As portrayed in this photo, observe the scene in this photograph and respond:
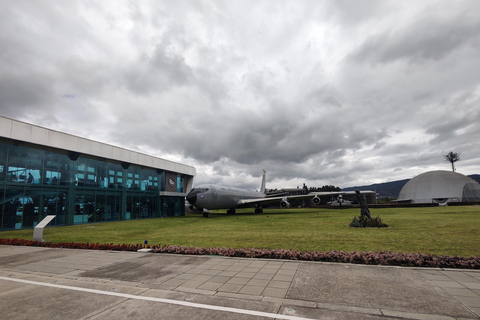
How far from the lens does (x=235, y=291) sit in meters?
6.35

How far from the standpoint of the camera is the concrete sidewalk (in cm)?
510

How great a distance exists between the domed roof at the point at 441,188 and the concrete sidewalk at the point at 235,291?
116m

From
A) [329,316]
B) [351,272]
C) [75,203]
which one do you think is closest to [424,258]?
[351,272]

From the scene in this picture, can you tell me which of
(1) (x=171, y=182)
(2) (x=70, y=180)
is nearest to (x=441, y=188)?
(1) (x=171, y=182)

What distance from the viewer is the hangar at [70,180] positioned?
25.8 meters

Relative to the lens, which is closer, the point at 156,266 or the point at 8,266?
the point at 156,266

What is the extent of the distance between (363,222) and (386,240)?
6883 millimetres

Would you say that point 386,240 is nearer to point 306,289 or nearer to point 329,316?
point 306,289

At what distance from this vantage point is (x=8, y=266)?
31.6 ft

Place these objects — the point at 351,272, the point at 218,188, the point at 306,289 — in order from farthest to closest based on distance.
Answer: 1. the point at 218,188
2. the point at 351,272
3. the point at 306,289

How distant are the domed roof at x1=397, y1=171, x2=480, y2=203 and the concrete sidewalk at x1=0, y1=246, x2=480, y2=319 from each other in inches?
4581

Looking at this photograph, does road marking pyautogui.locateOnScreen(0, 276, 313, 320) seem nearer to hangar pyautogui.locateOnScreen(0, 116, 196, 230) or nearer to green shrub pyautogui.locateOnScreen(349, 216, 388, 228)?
green shrub pyautogui.locateOnScreen(349, 216, 388, 228)

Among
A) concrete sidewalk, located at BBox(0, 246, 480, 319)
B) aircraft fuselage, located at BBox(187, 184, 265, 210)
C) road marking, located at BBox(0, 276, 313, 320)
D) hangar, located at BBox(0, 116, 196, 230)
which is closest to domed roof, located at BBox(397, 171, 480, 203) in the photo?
aircraft fuselage, located at BBox(187, 184, 265, 210)

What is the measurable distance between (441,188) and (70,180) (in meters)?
125
